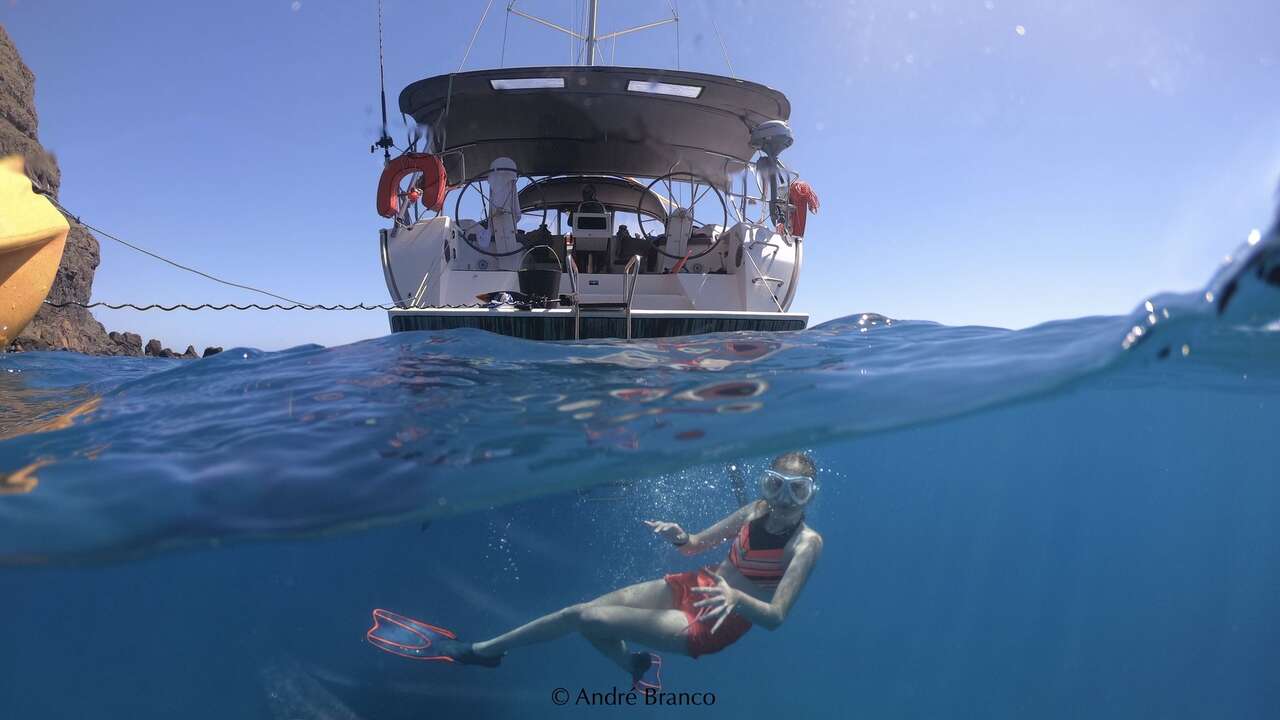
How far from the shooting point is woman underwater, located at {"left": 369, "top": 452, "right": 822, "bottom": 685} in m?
4.54

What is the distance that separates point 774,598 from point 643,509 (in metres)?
7.66

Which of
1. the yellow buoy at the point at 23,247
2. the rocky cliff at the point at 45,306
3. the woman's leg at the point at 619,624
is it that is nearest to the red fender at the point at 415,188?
the yellow buoy at the point at 23,247

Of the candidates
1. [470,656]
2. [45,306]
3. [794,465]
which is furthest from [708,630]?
[45,306]

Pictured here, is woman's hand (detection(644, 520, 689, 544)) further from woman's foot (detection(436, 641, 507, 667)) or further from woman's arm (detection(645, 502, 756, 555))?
woman's foot (detection(436, 641, 507, 667))

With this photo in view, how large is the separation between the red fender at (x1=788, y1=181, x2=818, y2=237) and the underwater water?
10.4ft

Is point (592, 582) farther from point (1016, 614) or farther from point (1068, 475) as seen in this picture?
point (1068, 475)

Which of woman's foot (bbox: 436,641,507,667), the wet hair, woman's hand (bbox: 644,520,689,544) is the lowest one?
woman's foot (bbox: 436,641,507,667)

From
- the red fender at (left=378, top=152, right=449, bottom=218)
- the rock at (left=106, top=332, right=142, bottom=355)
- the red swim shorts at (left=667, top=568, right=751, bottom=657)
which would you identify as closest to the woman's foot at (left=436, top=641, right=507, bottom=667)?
the red swim shorts at (left=667, top=568, right=751, bottom=657)

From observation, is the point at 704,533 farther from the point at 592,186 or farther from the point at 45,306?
the point at 45,306

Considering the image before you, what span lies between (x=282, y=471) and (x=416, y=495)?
2.91 ft

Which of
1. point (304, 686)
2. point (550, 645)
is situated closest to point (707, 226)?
point (550, 645)

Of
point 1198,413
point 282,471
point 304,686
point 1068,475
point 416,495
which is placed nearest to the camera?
point 282,471

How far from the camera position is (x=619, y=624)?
480cm

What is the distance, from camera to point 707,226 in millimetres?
12008
